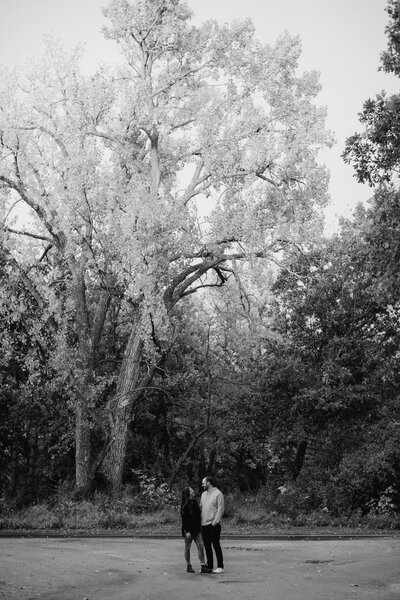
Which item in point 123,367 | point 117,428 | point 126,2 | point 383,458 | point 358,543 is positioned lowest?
point 358,543

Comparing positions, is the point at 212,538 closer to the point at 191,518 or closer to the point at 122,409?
the point at 191,518

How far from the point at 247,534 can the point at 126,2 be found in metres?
17.6

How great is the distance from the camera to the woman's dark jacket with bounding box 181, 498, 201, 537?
11977 millimetres

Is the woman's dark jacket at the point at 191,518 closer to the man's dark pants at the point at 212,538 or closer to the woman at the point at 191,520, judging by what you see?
the woman at the point at 191,520

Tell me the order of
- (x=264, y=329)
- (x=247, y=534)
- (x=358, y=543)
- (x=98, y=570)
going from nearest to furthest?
(x=98, y=570), (x=358, y=543), (x=247, y=534), (x=264, y=329)

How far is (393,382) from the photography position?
1011 inches

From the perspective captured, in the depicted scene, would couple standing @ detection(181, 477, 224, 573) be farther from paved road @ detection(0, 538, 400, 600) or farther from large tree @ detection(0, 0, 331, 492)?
large tree @ detection(0, 0, 331, 492)

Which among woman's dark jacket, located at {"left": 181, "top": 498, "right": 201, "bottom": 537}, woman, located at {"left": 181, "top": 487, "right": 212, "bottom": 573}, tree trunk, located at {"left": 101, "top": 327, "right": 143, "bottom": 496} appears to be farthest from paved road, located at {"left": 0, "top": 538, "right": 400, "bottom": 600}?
tree trunk, located at {"left": 101, "top": 327, "right": 143, "bottom": 496}

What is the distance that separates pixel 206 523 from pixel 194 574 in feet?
2.62

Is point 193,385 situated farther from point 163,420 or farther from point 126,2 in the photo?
point 126,2

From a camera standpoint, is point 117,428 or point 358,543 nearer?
point 358,543

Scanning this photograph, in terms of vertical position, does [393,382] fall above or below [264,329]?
below

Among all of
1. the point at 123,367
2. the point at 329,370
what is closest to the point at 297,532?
the point at 329,370

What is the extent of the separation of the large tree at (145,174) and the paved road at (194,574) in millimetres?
9297
